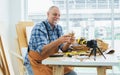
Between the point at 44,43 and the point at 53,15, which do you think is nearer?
the point at 44,43

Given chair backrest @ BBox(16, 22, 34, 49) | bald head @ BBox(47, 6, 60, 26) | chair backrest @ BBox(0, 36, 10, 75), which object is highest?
bald head @ BBox(47, 6, 60, 26)

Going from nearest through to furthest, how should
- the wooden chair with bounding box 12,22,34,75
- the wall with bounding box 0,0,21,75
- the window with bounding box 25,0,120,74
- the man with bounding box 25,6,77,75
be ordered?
the man with bounding box 25,6,77,75 → the wooden chair with bounding box 12,22,34,75 → the wall with bounding box 0,0,21,75 → the window with bounding box 25,0,120,74

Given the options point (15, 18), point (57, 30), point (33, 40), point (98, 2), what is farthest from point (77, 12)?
point (33, 40)

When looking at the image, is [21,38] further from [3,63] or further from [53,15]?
[53,15]

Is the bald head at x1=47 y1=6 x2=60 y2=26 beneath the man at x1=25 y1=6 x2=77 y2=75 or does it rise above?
above

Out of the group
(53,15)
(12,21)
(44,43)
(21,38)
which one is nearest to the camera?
(44,43)

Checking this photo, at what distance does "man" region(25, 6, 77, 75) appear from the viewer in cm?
238

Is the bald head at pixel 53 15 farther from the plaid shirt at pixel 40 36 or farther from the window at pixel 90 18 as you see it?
the window at pixel 90 18

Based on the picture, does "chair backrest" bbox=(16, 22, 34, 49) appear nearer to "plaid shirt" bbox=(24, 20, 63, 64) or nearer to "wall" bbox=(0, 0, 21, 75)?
"wall" bbox=(0, 0, 21, 75)

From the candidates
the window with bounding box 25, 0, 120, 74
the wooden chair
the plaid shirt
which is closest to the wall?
the wooden chair

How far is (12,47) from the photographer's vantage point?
4.15 meters

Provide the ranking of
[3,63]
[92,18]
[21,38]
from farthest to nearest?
[92,18] → [21,38] → [3,63]

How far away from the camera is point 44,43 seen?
7.97 feet

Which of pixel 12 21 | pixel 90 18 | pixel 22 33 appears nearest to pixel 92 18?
pixel 90 18
